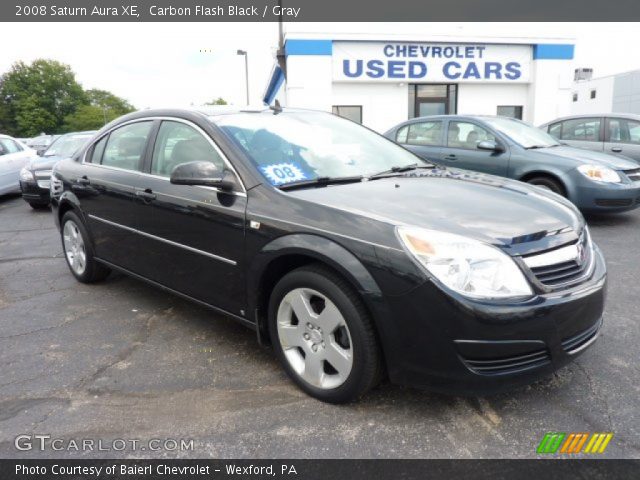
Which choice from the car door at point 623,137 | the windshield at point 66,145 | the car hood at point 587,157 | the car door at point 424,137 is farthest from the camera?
the windshield at point 66,145

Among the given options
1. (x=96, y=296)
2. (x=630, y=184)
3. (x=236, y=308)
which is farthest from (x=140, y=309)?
(x=630, y=184)

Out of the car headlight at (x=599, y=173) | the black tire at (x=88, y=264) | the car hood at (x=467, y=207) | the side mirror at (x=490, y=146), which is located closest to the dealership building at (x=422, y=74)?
the side mirror at (x=490, y=146)

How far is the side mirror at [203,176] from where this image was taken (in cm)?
282

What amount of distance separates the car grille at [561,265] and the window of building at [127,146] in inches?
111

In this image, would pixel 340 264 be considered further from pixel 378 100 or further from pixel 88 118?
pixel 88 118

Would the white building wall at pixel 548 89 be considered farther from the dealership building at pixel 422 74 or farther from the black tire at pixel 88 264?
the black tire at pixel 88 264

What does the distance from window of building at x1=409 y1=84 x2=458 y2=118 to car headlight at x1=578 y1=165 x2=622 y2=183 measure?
12199 millimetres

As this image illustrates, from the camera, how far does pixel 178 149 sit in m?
3.42

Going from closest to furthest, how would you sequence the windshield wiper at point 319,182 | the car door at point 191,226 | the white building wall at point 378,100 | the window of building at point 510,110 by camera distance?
the windshield wiper at point 319,182, the car door at point 191,226, the white building wall at point 378,100, the window of building at point 510,110

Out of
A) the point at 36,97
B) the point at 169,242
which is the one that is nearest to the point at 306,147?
the point at 169,242

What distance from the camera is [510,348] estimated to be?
7.02 ft

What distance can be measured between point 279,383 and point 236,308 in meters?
0.51

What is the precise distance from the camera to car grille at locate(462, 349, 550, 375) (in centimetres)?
216
